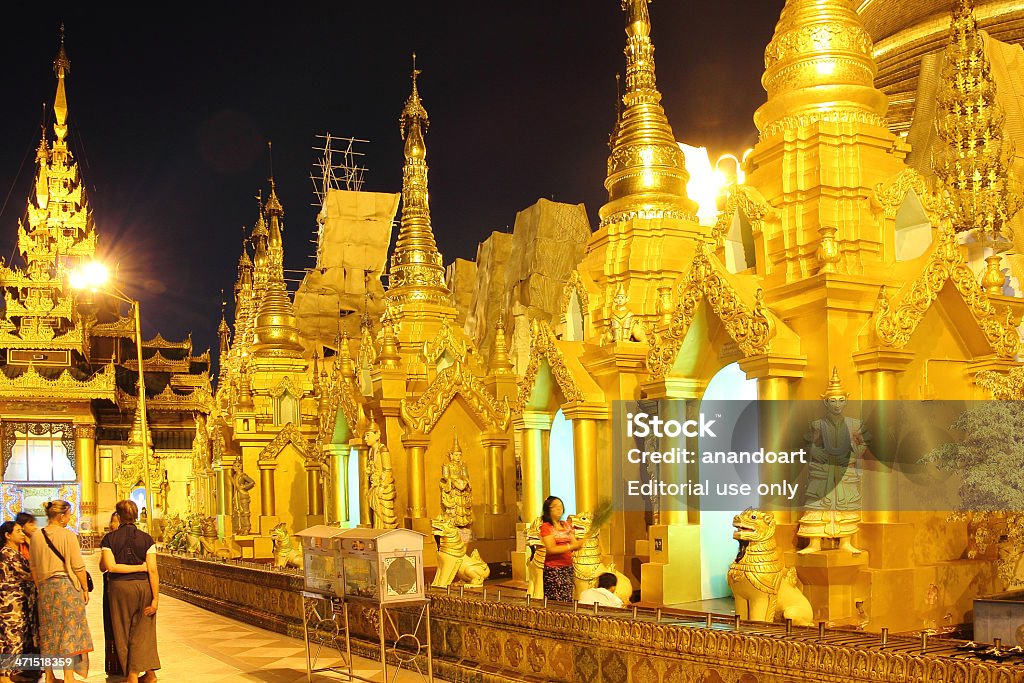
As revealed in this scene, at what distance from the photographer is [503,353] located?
1638cm

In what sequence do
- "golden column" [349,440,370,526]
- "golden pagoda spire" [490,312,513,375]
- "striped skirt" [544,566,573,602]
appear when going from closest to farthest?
"striped skirt" [544,566,573,602]
"golden pagoda spire" [490,312,513,375]
"golden column" [349,440,370,526]

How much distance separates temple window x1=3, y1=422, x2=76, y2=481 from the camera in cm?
4244

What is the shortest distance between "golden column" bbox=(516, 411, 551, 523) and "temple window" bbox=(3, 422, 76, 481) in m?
35.2

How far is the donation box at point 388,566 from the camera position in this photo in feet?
27.4

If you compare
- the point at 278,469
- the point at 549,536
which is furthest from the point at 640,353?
the point at 278,469

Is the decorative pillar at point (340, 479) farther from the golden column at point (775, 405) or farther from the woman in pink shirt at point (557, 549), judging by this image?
the golden column at point (775, 405)

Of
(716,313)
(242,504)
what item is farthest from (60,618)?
(242,504)

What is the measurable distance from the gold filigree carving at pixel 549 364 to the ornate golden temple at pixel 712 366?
4 centimetres

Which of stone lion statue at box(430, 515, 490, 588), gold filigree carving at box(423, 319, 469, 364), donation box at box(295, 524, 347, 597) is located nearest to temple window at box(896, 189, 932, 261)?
stone lion statue at box(430, 515, 490, 588)

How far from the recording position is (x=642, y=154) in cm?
1370

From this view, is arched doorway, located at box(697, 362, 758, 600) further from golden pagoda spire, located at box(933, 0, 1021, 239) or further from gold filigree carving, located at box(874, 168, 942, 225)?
golden pagoda spire, located at box(933, 0, 1021, 239)

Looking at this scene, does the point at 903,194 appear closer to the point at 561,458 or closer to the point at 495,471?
the point at 561,458

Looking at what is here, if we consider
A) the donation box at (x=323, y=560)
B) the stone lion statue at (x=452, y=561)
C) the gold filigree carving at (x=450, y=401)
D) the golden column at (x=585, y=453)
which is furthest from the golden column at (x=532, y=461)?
the donation box at (x=323, y=560)

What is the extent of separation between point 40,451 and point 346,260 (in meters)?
14.8
